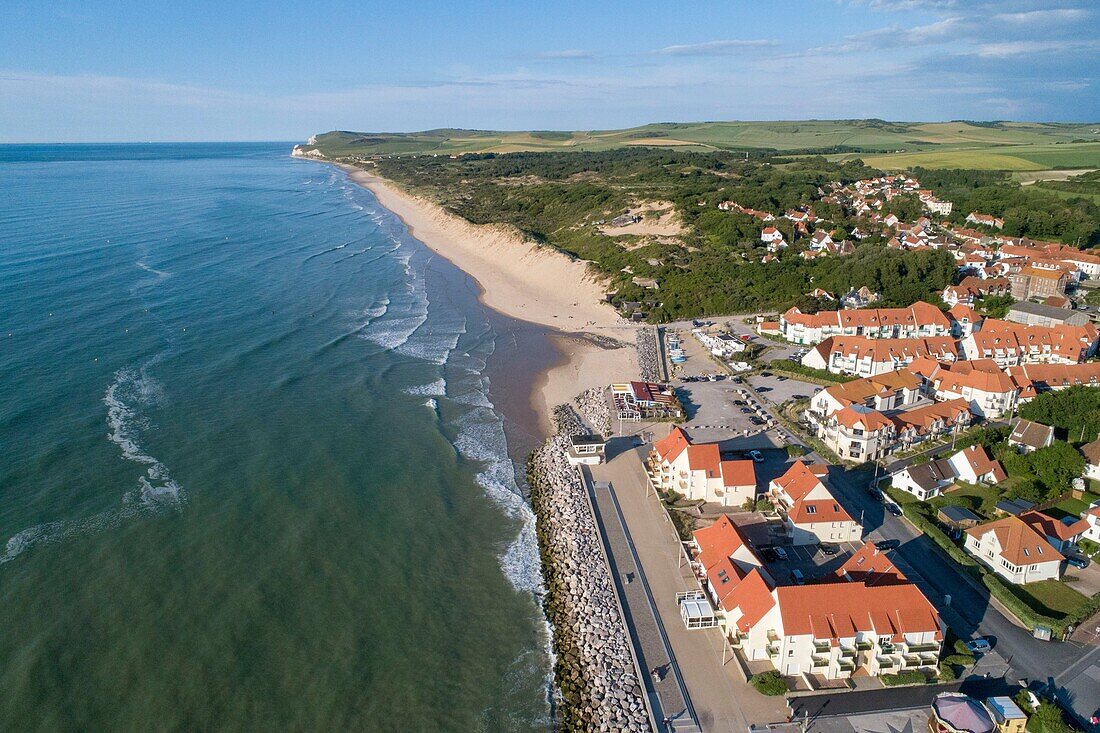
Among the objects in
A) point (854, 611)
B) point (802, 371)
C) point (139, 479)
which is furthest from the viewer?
point (802, 371)

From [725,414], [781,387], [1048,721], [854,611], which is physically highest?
[854,611]

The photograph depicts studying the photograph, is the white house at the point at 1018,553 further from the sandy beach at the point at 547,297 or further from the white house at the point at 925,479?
the sandy beach at the point at 547,297

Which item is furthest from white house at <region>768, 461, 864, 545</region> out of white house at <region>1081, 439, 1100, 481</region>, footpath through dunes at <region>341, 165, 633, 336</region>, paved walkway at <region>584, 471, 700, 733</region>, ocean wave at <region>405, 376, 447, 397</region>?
footpath through dunes at <region>341, 165, 633, 336</region>

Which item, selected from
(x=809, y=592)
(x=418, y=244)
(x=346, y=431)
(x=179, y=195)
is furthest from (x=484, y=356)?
(x=179, y=195)

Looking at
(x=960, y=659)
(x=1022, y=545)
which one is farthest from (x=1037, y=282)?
(x=960, y=659)

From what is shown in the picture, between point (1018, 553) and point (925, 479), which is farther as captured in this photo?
point (925, 479)

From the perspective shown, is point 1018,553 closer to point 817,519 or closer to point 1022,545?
point 1022,545

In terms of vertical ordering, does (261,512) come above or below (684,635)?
above
